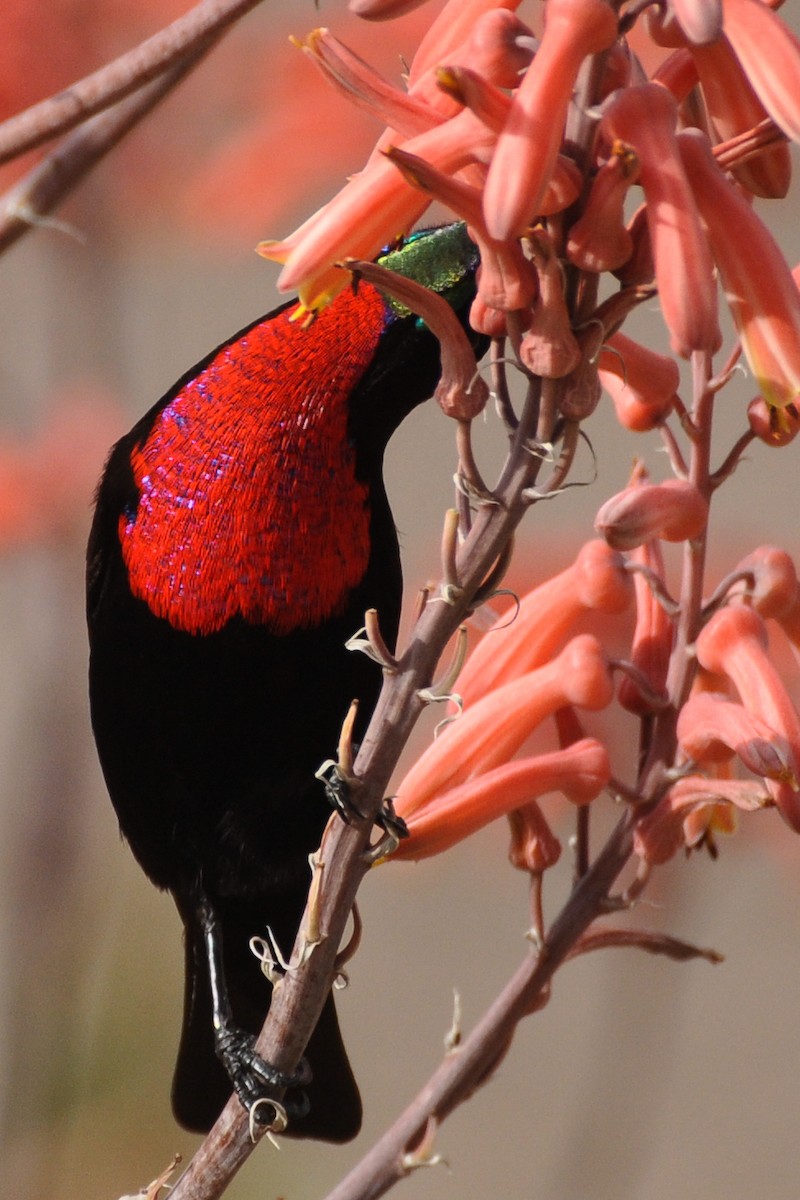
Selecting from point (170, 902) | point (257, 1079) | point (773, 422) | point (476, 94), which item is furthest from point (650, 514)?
point (170, 902)

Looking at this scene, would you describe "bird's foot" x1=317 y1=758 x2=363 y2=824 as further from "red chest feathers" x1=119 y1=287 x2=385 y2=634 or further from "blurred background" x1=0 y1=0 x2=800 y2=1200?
"blurred background" x1=0 y1=0 x2=800 y2=1200

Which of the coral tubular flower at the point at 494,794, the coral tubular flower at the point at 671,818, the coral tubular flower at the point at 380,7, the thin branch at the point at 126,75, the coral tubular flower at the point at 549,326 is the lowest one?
the coral tubular flower at the point at 671,818

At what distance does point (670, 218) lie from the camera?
1.01 ft

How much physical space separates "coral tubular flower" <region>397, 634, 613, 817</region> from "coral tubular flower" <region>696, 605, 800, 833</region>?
4cm

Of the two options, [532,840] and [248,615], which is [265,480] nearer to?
[248,615]

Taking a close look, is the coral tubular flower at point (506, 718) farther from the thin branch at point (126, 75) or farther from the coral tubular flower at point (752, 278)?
the thin branch at point (126, 75)

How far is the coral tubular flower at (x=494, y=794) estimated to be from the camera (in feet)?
1.36

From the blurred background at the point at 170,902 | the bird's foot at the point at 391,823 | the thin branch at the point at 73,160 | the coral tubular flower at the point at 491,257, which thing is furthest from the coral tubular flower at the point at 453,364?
the blurred background at the point at 170,902

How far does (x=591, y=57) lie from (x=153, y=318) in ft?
1.97

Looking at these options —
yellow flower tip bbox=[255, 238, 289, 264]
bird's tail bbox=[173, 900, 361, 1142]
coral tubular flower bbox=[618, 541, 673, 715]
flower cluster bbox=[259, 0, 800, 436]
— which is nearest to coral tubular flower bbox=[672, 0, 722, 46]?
flower cluster bbox=[259, 0, 800, 436]

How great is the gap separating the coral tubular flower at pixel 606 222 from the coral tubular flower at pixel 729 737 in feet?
0.52

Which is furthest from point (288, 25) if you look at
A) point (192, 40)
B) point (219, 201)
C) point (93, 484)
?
point (192, 40)

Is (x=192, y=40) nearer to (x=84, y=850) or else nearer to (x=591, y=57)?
(x=591, y=57)

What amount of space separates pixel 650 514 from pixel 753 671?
0.07 m
